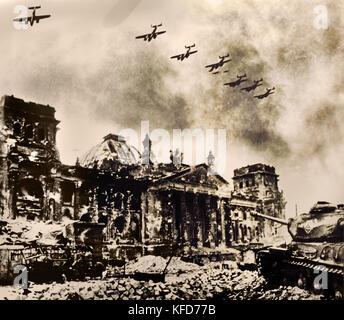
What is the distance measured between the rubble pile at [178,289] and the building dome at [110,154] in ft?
10.4

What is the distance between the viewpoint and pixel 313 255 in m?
11.7

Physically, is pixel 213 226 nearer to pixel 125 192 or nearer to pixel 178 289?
pixel 178 289

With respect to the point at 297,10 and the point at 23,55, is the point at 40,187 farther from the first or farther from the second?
the point at 297,10

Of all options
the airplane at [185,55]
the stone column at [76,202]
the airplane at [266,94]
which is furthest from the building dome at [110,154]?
the airplane at [266,94]

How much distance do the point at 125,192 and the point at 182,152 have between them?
206 centimetres

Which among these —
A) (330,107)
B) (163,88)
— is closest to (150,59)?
(163,88)

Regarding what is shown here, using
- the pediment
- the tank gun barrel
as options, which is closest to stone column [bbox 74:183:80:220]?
the pediment

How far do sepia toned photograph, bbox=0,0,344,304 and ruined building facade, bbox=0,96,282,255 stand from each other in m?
0.04

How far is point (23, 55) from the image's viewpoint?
36.0ft

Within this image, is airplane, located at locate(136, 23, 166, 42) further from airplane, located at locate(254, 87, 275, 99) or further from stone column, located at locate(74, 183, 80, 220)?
stone column, located at locate(74, 183, 80, 220)

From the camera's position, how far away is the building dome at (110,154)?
1130cm

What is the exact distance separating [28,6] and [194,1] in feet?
14.8

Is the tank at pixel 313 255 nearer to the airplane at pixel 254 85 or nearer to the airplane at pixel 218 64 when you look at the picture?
the airplane at pixel 254 85
